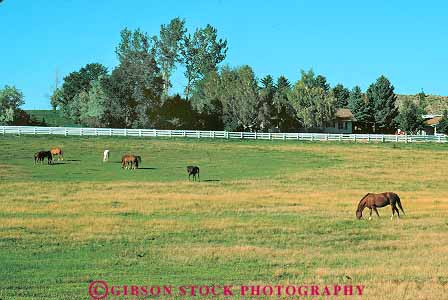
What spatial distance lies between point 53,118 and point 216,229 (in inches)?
4555

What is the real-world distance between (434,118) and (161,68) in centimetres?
5461

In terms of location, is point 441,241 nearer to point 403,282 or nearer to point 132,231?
point 403,282

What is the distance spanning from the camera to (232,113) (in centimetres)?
9831

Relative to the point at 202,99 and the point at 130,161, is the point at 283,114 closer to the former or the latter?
the point at 202,99

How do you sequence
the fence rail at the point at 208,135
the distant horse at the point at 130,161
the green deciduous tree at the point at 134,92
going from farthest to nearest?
the green deciduous tree at the point at 134,92 < the fence rail at the point at 208,135 < the distant horse at the point at 130,161

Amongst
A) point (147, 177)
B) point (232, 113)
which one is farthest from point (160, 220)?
point (232, 113)

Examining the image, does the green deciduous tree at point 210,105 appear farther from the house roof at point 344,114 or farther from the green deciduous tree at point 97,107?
the house roof at point 344,114

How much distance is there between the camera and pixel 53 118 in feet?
439

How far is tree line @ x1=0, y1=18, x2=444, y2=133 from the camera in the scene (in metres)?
97.1

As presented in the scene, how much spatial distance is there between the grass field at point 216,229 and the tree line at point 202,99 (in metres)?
43.8

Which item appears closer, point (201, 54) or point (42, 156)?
point (42, 156)

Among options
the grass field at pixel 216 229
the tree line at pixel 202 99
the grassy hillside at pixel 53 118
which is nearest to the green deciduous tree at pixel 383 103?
the tree line at pixel 202 99

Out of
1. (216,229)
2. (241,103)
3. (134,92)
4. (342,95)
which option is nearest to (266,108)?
(241,103)

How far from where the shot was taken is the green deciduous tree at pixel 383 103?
116 metres
